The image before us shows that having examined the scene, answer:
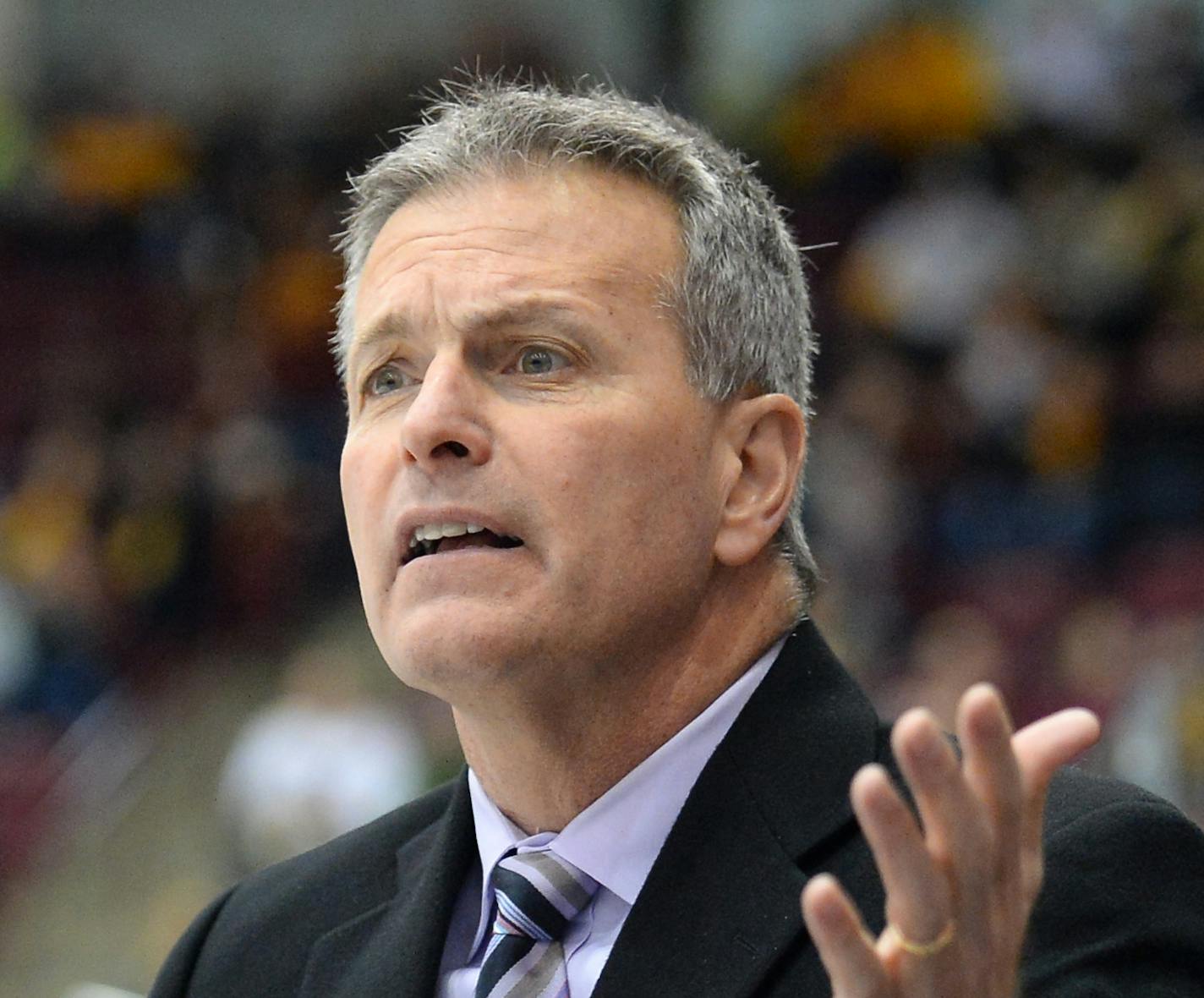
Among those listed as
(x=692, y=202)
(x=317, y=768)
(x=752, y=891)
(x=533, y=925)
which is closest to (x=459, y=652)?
(x=533, y=925)

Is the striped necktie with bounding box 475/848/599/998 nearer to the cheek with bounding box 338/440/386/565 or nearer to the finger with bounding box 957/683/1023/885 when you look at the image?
the cheek with bounding box 338/440/386/565

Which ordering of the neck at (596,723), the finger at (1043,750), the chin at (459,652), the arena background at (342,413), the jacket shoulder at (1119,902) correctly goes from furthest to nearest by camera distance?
the arena background at (342,413) → the neck at (596,723) → the chin at (459,652) → the jacket shoulder at (1119,902) → the finger at (1043,750)

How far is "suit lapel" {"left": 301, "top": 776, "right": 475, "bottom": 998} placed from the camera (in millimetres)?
2529

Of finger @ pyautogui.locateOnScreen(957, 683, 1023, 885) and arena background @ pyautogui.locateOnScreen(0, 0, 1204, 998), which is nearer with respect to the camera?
finger @ pyautogui.locateOnScreen(957, 683, 1023, 885)

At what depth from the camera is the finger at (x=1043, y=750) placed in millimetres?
1737

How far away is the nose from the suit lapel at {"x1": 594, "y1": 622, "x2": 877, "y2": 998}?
1.65 ft

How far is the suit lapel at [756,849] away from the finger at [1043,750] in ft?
1.87

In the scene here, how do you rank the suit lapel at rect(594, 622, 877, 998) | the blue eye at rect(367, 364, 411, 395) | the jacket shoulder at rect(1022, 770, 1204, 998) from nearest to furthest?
1. the jacket shoulder at rect(1022, 770, 1204, 998)
2. the suit lapel at rect(594, 622, 877, 998)
3. the blue eye at rect(367, 364, 411, 395)

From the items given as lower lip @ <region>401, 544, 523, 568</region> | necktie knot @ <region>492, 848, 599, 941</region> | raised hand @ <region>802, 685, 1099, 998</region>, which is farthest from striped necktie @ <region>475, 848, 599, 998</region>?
raised hand @ <region>802, 685, 1099, 998</region>

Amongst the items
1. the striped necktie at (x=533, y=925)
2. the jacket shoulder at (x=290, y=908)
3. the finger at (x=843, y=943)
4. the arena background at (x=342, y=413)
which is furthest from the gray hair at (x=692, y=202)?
the arena background at (x=342, y=413)

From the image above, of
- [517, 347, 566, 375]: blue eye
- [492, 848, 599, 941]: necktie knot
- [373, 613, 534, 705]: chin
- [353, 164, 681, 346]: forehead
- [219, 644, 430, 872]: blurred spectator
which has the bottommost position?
[219, 644, 430, 872]: blurred spectator

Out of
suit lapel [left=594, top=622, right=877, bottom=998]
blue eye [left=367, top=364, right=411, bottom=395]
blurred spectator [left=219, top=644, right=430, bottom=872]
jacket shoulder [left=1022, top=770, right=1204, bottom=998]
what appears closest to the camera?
jacket shoulder [left=1022, top=770, right=1204, bottom=998]

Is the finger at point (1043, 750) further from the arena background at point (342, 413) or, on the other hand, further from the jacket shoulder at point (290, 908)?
the arena background at point (342, 413)

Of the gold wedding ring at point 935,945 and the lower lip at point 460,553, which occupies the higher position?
the lower lip at point 460,553
